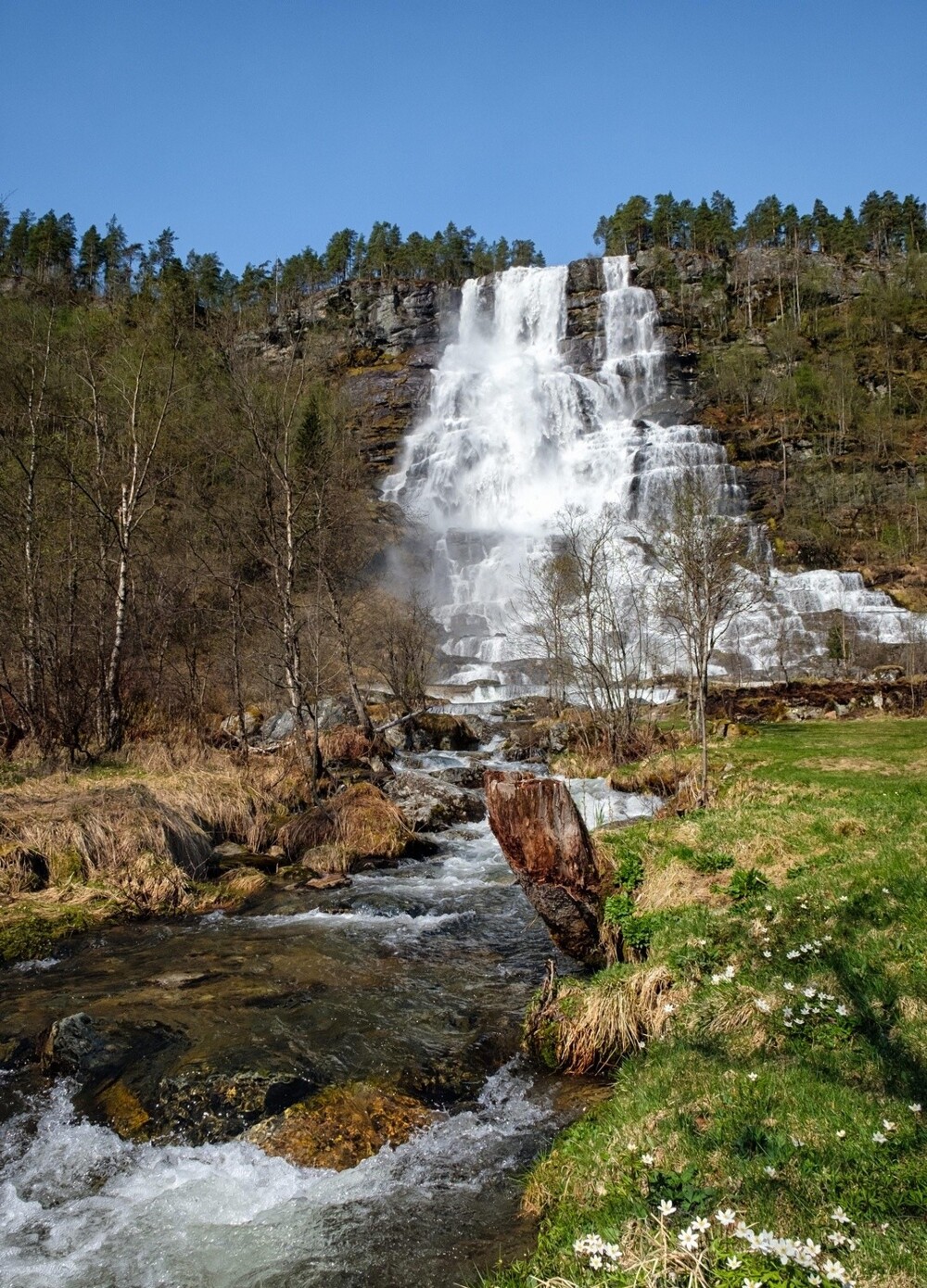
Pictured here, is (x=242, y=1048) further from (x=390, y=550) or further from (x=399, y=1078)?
(x=390, y=550)

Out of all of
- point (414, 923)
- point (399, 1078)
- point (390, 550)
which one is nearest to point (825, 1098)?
point (399, 1078)

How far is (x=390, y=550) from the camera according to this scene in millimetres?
56469

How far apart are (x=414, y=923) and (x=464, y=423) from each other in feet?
207

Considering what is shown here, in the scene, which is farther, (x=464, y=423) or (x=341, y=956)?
(x=464, y=423)

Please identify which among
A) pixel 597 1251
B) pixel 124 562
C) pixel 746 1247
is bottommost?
pixel 597 1251

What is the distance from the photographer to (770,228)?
101m

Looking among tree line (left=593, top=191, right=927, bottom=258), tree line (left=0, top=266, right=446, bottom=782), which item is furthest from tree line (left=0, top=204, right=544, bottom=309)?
tree line (left=0, top=266, right=446, bottom=782)

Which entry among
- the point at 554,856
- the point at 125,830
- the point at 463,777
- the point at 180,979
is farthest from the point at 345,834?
the point at 554,856

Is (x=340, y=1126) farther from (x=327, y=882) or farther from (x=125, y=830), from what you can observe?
(x=125, y=830)

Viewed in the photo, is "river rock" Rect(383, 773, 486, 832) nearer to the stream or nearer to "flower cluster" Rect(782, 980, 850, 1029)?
the stream

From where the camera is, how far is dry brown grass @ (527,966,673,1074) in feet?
20.8

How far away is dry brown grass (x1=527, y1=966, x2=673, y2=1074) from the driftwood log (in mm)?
1669

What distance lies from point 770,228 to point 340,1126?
119 meters

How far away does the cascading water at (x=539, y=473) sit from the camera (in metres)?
44.3
